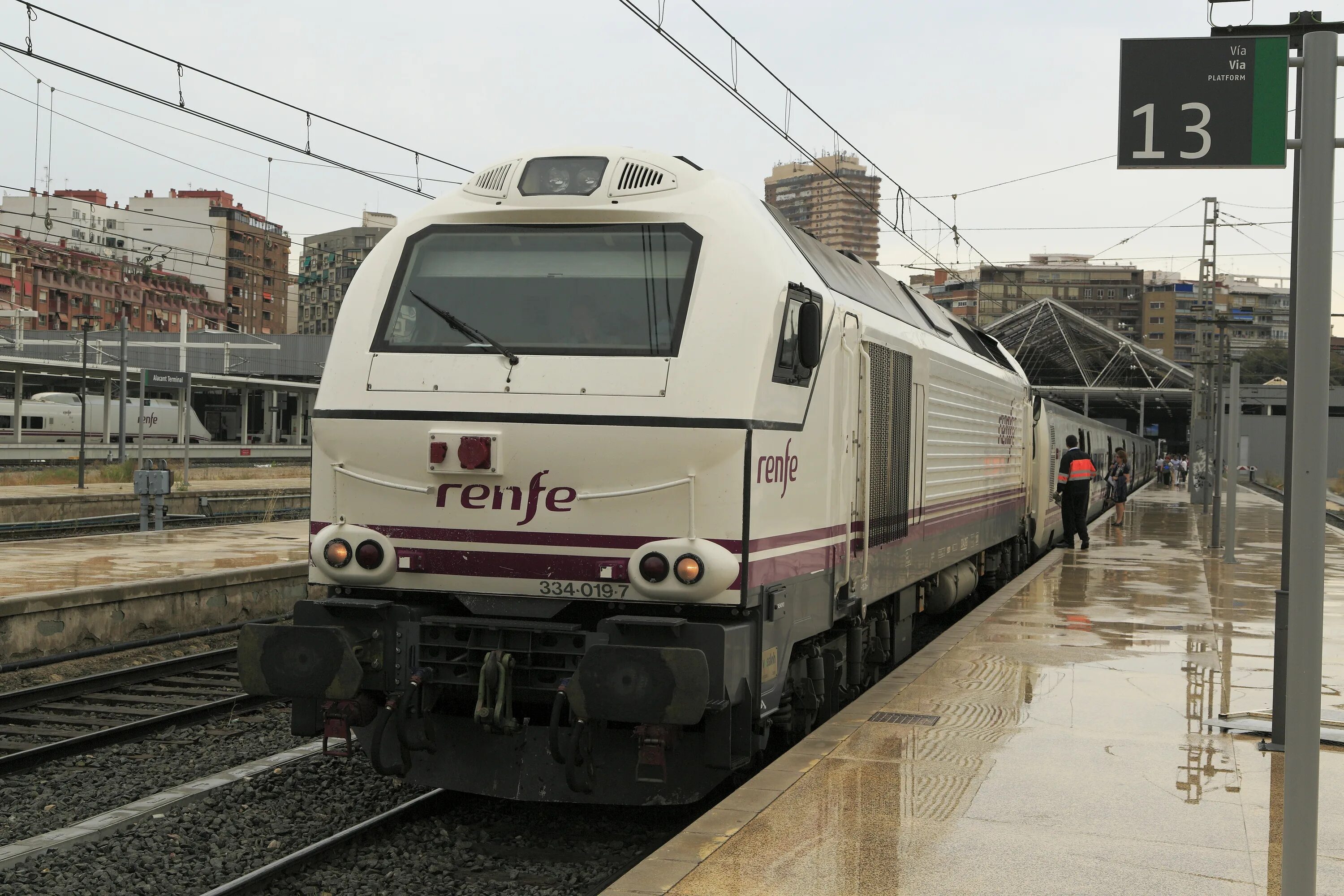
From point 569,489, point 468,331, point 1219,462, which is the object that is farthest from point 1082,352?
point 569,489

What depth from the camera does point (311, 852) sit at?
6098 mm

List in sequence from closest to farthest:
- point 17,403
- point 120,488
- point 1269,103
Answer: point 1269,103 → point 120,488 → point 17,403

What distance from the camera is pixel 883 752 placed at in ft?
23.7

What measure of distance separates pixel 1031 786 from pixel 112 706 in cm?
698

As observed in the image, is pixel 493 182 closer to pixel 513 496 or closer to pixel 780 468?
pixel 513 496

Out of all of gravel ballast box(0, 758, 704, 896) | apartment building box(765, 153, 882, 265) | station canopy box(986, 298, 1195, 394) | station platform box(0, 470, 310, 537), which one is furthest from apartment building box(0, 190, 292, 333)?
gravel ballast box(0, 758, 704, 896)

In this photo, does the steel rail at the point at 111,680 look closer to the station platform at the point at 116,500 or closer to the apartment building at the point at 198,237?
the station platform at the point at 116,500

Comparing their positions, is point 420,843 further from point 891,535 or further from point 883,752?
point 891,535

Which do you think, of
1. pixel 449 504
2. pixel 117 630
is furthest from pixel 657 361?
pixel 117 630

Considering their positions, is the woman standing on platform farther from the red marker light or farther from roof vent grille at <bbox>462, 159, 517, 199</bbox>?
the red marker light

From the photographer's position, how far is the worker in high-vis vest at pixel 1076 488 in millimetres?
21516

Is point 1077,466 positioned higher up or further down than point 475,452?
further down

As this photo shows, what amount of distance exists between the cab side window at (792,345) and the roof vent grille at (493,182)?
5.39 feet

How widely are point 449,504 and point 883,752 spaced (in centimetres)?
272
